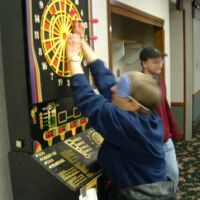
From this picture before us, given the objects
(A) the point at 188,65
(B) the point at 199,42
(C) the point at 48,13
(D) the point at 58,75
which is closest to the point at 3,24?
(C) the point at 48,13

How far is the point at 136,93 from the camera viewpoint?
1.15m

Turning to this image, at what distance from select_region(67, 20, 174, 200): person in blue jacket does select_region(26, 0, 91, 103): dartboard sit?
0.18 ft

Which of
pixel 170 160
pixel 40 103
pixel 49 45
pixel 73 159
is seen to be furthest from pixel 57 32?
pixel 170 160

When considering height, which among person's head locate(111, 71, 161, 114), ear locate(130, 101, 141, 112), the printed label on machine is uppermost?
person's head locate(111, 71, 161, 114)

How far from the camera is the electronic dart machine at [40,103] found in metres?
1.08

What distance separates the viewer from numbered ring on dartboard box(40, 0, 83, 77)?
1165 mm

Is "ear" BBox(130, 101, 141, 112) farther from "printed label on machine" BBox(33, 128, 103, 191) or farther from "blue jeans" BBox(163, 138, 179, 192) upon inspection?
"blue jeans" BBox(163, 138, 179, 192)

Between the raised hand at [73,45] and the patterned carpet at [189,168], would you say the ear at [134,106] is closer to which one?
the raised hand at [73,45]

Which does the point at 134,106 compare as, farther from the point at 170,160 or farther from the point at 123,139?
the point at 170,160

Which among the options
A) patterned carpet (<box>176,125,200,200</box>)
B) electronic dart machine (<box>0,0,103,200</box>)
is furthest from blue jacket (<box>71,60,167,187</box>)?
patterned carpet (<box>176,125,200,200</box>)

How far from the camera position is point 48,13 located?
1177 mm

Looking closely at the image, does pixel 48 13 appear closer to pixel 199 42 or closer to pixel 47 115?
pixel 47 115

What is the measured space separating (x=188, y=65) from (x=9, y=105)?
3897 millimetres

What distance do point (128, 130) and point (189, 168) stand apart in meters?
2.81
